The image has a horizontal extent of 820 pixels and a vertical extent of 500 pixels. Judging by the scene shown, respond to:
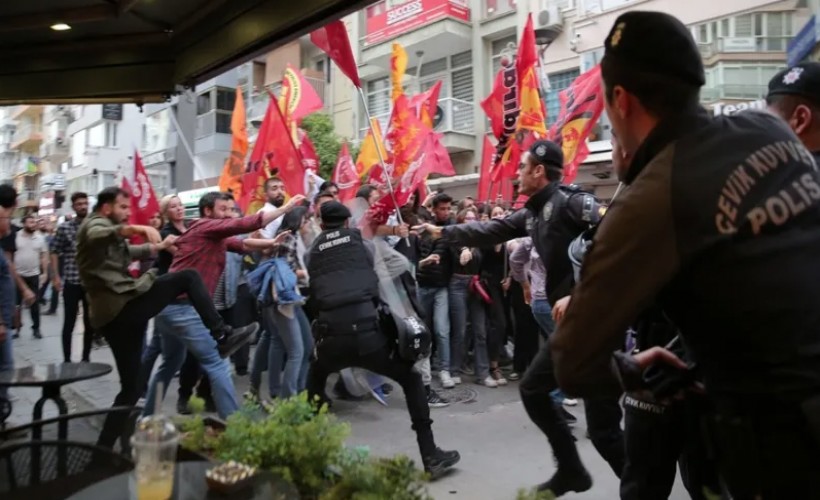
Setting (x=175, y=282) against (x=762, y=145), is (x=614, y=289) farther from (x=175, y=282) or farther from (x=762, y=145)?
(x=175, y=282)

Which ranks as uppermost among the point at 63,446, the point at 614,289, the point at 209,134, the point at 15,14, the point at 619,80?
the point at 209,134

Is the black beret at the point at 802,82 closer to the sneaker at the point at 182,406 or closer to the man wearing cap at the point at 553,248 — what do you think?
the man wearing cap at the point at 553,248

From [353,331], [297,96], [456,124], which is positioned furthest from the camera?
[456,124]

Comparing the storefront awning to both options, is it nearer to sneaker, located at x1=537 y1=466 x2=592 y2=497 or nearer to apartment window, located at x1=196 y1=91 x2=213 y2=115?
sneaker, located at x1=537 y1=466 x2=592 y2=497

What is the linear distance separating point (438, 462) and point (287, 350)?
79.9 inches

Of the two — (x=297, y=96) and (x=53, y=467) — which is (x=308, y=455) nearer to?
(x=53, y=467)

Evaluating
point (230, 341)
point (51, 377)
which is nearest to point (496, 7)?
point (230, 341)

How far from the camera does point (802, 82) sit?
242cm

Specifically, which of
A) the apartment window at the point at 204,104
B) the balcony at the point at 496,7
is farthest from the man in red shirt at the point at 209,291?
the apartment window at the point at 204,104

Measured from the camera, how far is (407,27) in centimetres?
2198

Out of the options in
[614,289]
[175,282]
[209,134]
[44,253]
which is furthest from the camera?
[209,134]

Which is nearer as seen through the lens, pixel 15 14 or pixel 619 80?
pixel 619 80

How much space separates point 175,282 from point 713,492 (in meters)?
3.63

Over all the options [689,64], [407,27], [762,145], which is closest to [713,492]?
[762,145]
